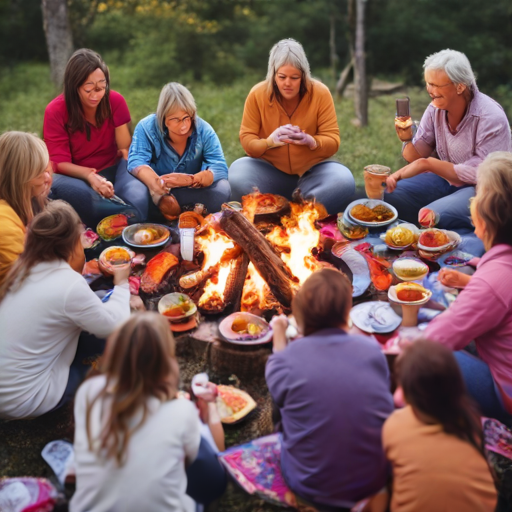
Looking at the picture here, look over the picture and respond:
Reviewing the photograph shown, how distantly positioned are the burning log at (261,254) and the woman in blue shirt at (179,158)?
1.16 m

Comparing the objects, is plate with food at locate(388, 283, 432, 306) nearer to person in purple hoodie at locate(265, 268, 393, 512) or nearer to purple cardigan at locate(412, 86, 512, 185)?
person in purple hoodie at locate(265, 268, 393, 512)

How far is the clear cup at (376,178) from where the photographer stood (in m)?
5.30

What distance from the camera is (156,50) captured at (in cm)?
1445

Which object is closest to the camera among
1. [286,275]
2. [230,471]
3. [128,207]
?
[230,471]

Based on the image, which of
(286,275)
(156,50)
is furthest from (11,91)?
(286,275)

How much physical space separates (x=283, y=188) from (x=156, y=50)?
10.00m

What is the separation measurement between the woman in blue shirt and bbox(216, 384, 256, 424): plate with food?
7.32 feet

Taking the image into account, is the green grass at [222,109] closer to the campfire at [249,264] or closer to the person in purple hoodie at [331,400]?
the campfire at [249,264]

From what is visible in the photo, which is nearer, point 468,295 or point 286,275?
point 468,295

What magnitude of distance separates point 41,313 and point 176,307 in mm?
1030

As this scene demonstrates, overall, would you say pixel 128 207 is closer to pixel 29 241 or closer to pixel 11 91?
pixel 29 241

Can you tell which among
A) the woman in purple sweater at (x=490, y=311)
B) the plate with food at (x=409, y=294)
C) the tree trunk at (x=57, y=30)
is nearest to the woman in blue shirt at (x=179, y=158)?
the plate with food at (x=409, y=294)

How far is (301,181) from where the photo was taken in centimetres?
576

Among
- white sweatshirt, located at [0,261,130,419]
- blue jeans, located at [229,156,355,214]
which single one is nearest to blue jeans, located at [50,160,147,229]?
blue jeans, located at [229,156,355,214]
